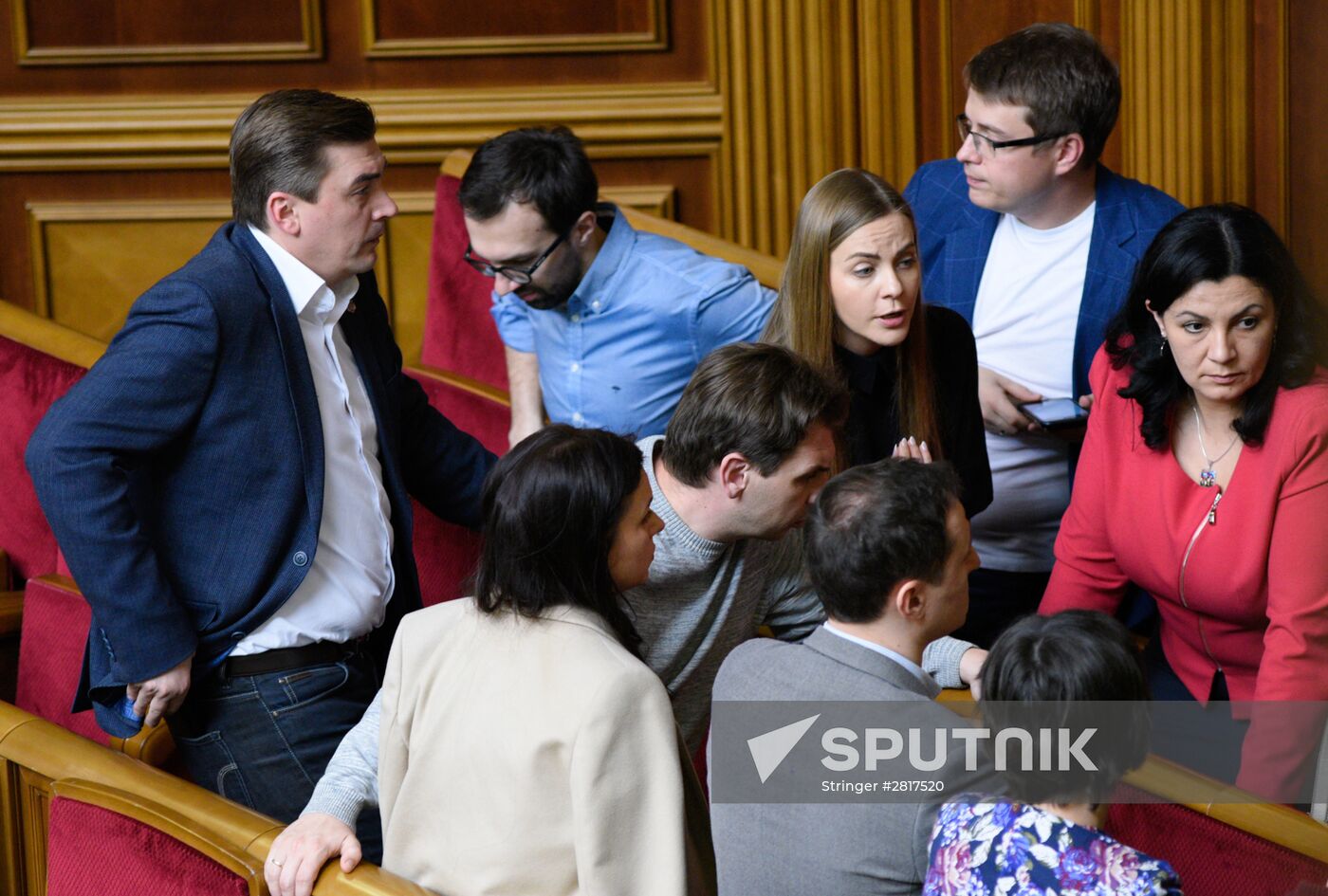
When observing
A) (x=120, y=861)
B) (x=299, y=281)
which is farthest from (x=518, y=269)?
(x=120, y=861)

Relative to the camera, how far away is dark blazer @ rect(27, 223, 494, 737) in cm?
168

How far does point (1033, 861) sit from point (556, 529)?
55 centimetres

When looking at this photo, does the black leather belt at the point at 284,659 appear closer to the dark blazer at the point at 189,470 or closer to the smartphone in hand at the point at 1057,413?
the dark blazer at the point at 189,470

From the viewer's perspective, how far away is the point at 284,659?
1.83m

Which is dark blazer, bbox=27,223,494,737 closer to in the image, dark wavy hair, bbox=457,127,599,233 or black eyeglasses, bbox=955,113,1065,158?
dark wavy hair, bbox=457,127,599,233

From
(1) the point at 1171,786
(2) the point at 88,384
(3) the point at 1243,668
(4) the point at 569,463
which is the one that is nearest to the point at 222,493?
(2) the point at 88,384

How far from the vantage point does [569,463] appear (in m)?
1.45

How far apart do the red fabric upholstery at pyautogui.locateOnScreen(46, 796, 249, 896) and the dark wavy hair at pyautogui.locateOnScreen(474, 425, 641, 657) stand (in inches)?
14.1

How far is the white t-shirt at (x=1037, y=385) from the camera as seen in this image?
7.68 feet

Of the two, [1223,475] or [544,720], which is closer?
[544,720]

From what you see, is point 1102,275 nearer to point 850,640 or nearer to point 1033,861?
point 850,640

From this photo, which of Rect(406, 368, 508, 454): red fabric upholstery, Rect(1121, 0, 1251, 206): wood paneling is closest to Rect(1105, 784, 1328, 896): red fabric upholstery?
Rect(406, 368, 508, 454): red fabric upholstery

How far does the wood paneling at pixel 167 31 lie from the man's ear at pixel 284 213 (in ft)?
6.22

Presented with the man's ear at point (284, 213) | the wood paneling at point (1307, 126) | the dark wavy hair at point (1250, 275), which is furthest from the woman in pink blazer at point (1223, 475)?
the wood paneling at point (1307, 126)
